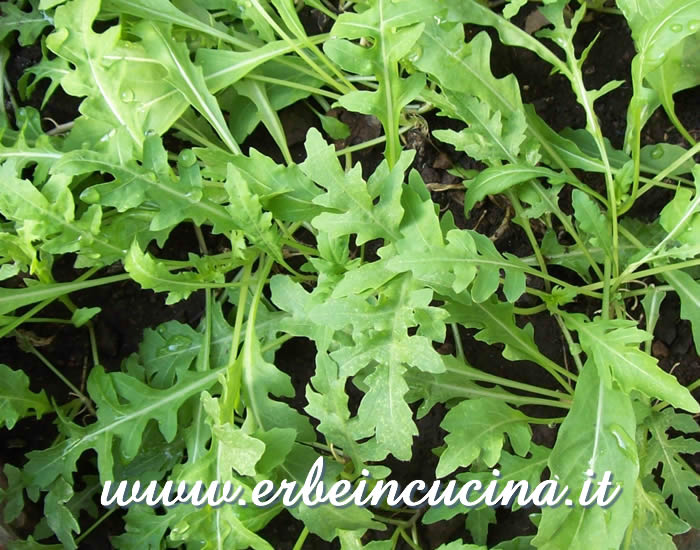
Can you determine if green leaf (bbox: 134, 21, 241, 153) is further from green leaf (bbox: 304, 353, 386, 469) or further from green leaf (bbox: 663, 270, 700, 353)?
green leaf (bbox: 663, 270, 700, 353)

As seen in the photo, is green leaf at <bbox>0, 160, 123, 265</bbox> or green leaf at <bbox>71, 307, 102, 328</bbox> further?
green leaf at <bbox>71, 307, 102, 328</bbox>

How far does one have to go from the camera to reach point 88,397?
3.84ft

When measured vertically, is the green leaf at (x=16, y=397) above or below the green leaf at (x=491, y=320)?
below

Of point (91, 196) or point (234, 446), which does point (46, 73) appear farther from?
point (234, 446)

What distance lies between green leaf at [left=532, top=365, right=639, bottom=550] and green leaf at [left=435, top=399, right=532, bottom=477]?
0.08m

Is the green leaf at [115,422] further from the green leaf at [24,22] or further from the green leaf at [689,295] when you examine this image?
the green leaf at [689,295]

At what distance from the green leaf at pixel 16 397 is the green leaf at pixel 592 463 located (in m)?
0.76

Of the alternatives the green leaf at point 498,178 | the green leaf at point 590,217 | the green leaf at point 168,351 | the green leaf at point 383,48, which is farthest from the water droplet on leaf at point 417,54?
the green leaf at point 168,351

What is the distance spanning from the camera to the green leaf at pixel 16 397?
3.33ft

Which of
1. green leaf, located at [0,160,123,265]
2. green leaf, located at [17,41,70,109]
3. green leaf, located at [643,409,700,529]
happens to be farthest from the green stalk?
green leaf, located at [643,409,700,529]

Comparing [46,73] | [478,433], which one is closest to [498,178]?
[478,433]

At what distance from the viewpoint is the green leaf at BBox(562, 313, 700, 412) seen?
30.8 inches

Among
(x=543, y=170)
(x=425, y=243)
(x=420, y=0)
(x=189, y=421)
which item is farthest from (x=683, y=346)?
(x=189, y=421)

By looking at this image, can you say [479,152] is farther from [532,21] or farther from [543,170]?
[532,21]
